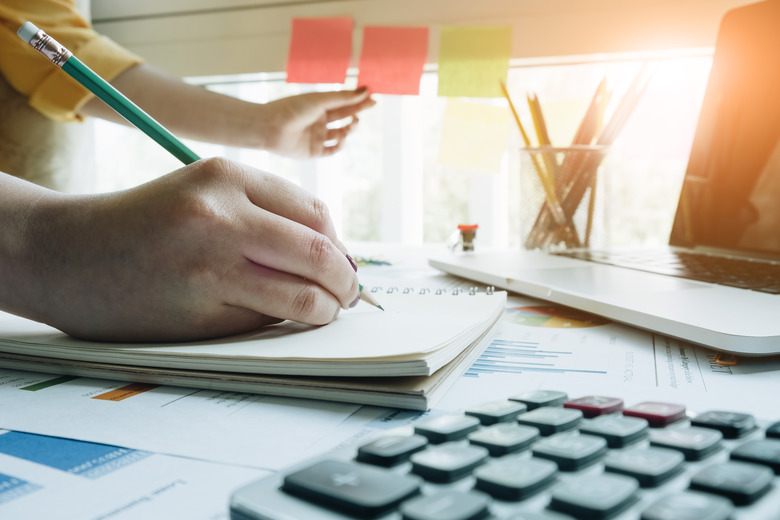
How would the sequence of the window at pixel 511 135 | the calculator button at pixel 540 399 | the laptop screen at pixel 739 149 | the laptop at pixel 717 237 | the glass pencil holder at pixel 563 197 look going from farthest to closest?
the window at pixel 511 135 < the glass pencil holder at pixel 563 197 < the laptop screen at pixel 739 149 < the laptop at pixel 717 237 < the calculator button at pixel 540 399

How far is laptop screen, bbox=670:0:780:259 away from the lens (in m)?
0.68

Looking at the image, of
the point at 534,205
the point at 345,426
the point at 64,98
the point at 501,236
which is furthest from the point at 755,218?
the point at 64,98

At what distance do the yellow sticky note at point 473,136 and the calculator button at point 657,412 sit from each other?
74 cm

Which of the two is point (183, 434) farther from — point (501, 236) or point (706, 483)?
point (501, 236)

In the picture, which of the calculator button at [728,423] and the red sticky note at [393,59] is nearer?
the calculator button at [728,423]

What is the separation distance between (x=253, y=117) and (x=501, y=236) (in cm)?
44

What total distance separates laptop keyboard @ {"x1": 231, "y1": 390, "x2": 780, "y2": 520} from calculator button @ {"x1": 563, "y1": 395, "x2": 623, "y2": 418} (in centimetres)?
1

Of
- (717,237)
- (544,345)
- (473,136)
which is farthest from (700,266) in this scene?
(473,136)

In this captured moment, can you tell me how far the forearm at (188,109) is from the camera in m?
0.93

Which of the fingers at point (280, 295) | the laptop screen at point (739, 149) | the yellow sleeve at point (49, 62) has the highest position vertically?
the yellow sleeve at point (49, 62)

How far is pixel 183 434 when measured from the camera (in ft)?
0.91

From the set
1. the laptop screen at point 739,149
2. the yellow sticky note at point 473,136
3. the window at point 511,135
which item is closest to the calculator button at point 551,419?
the laptop screen at point 739,149

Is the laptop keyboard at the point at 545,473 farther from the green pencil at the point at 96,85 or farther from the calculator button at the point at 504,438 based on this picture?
the green pencil at the point at 96,85

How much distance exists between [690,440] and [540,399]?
7 cm
